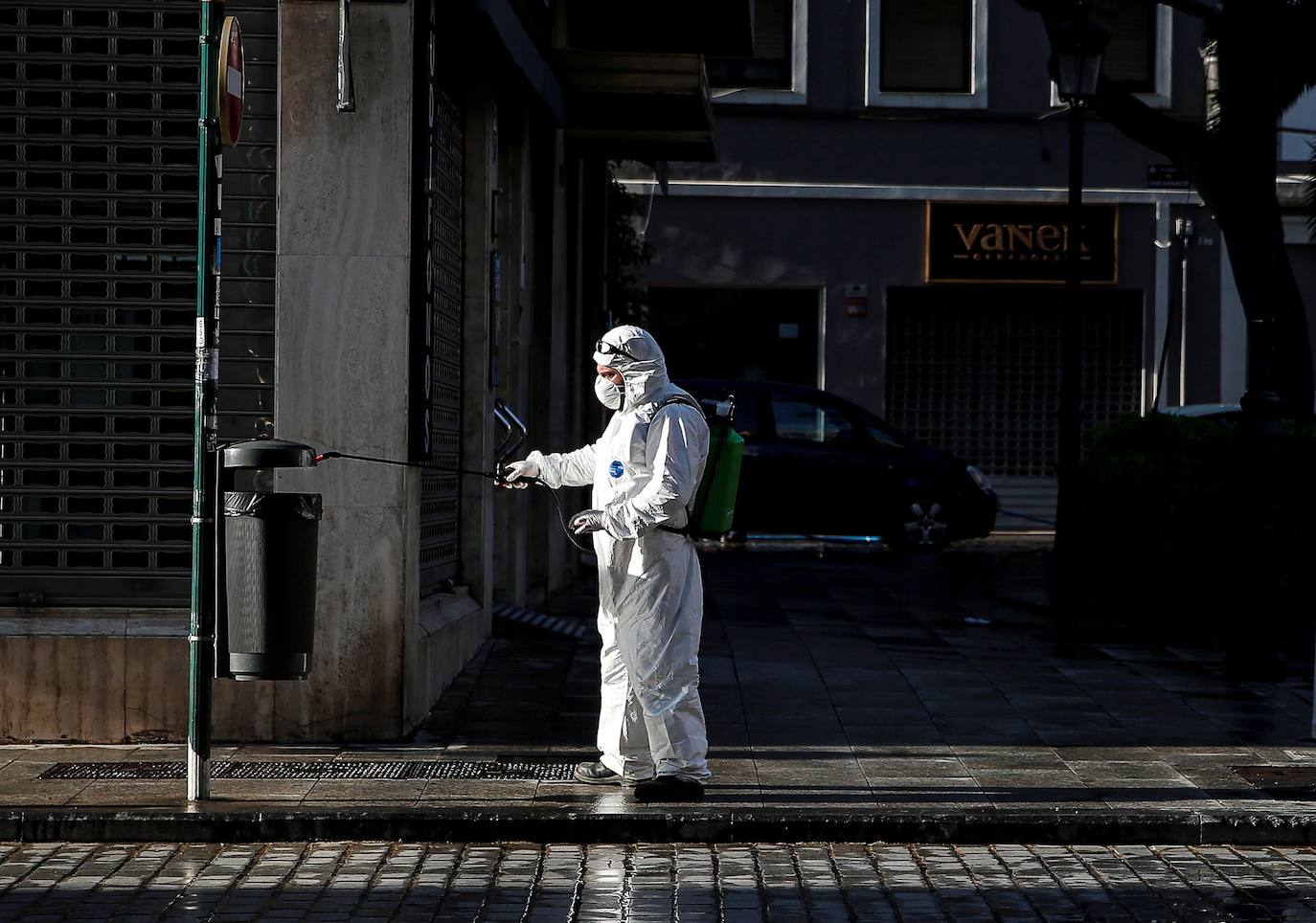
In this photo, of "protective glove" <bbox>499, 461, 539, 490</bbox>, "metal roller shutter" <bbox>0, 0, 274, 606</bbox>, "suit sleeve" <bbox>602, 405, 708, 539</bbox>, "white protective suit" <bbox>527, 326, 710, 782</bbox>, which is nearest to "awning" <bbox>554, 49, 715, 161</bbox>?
"metal roller shutter" <bbox>0, 0, 274, 606</bbox>

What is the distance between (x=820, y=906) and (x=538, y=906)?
2.93 ft

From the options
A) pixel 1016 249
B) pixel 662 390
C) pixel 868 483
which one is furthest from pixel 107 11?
pixel 1016 249

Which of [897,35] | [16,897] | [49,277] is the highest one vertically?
[897,35]

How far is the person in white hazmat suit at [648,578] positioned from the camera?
777cm

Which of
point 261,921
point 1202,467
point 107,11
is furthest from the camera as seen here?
point 1202,467

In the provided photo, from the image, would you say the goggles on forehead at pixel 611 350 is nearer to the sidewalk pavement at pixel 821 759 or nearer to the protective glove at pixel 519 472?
the protective glove at pixel 519 472

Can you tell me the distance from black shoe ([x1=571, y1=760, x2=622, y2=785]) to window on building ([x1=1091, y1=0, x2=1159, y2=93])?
1993cm

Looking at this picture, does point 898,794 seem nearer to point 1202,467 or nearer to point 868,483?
point 1202,467

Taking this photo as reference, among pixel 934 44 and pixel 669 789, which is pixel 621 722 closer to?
pixel 669 789

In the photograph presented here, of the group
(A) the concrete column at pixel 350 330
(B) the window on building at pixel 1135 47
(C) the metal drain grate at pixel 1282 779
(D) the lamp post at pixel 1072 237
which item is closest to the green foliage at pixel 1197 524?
(D) the lamp post at pixel 1072 237

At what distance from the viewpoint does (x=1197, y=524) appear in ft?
44.0

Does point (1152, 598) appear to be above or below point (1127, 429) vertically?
below

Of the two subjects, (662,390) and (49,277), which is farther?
(49,277)

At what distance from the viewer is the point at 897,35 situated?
85.6 ft
